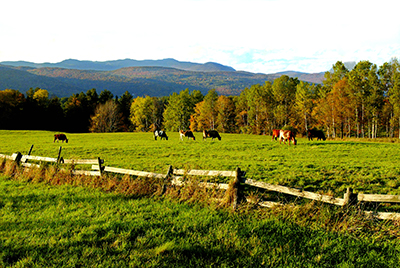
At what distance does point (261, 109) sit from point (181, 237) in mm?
72126

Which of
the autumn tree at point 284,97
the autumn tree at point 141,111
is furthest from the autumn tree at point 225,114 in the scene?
the autumn tree at point 141,111

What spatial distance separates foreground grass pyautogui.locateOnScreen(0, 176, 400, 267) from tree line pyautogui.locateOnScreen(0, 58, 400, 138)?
5264 centimetres

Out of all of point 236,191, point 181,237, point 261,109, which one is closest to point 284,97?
point 261,109

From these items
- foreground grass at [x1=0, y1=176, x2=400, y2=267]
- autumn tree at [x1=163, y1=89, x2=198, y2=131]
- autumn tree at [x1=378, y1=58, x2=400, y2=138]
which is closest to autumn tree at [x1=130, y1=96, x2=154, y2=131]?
autumn tree at [x1=163, y1=89, x2=198, y2=131]

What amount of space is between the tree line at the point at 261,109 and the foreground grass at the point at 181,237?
52.6 metres

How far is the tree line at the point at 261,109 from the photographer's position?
52.5 meters

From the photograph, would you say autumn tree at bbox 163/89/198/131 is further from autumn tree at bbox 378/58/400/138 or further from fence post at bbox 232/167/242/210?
fence post at bbox 232/167/242/210

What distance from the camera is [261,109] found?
247 feet

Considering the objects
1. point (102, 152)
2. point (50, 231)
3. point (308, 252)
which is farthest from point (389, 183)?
point (102, 152)

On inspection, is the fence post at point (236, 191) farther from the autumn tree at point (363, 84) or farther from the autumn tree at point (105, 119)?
the autumn tree at point (105, 119)

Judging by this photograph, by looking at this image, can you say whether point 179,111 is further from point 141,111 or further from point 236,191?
point 236,191

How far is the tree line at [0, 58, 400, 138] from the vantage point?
52.5 metres

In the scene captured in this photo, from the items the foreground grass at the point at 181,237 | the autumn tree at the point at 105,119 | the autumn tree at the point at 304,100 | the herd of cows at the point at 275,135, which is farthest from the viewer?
the autumn tree at the point at 105,119

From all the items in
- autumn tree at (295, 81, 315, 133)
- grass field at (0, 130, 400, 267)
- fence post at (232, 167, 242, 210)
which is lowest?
grass field at (0, 130, 400, 267)
